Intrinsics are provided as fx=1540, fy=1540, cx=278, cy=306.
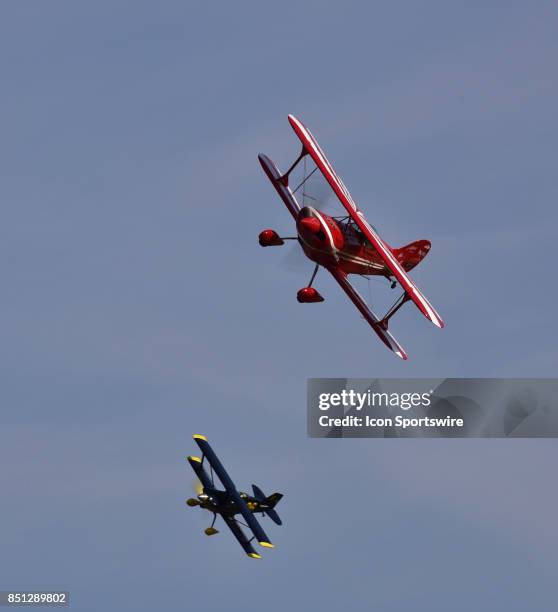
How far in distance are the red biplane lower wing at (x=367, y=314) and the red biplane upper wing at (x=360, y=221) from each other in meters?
2.38

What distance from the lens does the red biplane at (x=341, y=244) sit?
64812 millimetres

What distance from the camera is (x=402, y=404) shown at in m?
68.1

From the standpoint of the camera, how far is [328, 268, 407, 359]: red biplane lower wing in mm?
67188

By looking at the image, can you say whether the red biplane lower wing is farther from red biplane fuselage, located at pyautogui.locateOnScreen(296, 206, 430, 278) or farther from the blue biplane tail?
the blue biplane tail

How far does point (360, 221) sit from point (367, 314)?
4.47 meters

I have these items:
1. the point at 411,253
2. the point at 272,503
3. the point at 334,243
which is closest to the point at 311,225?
the point at 334,243

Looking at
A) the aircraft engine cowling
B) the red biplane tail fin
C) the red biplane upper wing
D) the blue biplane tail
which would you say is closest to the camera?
the red biplane upper wing

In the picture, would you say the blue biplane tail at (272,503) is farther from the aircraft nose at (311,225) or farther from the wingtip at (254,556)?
the aircraft nose at (311,225)

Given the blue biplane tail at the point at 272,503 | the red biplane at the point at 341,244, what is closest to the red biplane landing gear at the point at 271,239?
the red biplane at the point at 341,244

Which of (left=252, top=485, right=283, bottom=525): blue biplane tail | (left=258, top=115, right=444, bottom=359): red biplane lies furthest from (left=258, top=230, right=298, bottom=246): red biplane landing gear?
(left=252, top=485, right=283, bottom=525): blue biplane tail

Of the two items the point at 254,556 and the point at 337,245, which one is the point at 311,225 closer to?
the point at 337,245

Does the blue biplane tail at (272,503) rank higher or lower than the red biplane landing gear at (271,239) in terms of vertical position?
lower

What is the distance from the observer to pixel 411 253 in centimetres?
7206

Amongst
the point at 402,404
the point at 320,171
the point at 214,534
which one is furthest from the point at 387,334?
the point at 214,534
